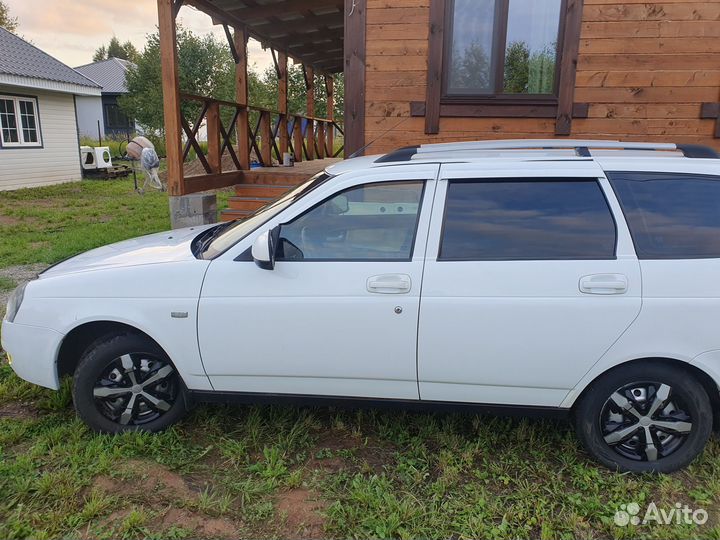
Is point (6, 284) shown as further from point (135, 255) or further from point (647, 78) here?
point (647, 78)

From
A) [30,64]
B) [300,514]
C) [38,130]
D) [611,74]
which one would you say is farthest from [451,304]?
[30,64]

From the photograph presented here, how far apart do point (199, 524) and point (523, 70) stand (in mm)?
5890

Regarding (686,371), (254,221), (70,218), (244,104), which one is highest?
(244,104)

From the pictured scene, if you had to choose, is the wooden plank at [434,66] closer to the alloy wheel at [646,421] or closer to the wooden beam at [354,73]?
the wooden beam at [354,73]

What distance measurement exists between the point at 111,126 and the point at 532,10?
126ft

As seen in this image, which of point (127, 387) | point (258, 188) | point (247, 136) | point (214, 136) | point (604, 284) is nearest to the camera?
point (604, 284)

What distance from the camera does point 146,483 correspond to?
119 inches

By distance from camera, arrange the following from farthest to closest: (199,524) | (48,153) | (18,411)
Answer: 1. (48,153)
2. (18,411)
3. (199,524)

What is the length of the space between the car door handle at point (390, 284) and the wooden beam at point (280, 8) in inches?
240

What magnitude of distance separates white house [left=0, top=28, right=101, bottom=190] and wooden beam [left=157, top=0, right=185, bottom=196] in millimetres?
11163

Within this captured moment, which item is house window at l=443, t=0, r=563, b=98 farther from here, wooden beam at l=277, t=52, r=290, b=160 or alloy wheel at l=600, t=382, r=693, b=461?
wooden beam at l=277, t=52, r=290, b=160

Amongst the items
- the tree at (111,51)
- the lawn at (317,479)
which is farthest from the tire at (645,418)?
the tree at (111,51)

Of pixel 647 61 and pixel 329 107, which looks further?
pixel 329 107

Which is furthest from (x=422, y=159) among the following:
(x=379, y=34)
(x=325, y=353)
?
(x=379, y=34)
